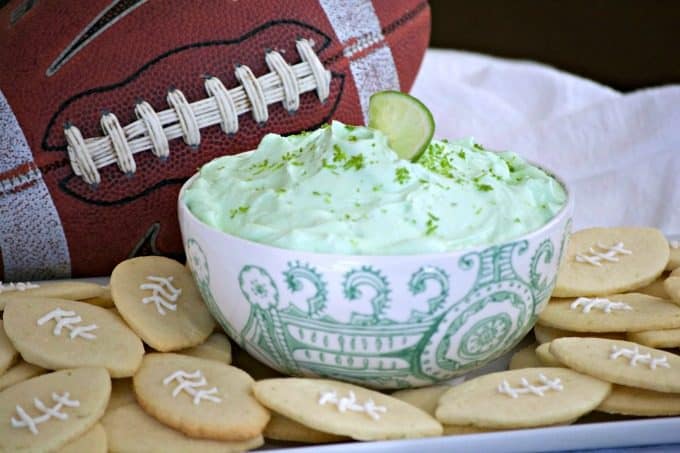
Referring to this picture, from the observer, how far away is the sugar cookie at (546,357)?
1.06 m

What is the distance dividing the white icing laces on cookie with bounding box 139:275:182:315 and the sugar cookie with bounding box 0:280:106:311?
8cm

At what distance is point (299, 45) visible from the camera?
1.34 meters

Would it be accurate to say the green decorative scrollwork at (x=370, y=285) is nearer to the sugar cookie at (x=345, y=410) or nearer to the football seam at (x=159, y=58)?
the sugar cookie at (x=345, y=410)

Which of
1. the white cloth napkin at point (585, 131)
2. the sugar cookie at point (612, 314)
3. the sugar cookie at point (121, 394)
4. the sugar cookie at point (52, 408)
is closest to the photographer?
the sugar cookie at point (52, 408)

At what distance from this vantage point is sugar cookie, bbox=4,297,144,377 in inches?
39.8

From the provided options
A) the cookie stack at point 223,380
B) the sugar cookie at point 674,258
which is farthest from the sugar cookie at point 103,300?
the sugar cookie at point 674,258

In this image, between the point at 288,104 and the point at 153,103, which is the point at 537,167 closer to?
the point at 288,104

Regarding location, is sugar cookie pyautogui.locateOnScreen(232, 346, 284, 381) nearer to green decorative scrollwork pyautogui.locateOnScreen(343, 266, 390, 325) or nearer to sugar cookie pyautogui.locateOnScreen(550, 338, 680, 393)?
green decorative scrollwork pyautogui.locateOnScreen(343, 266, 390, 325)

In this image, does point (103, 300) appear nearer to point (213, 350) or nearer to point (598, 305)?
point (213, 350)

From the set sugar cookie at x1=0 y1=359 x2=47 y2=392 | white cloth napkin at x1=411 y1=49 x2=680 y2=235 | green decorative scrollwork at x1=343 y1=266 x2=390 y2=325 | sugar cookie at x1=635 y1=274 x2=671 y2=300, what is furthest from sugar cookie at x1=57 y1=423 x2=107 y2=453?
white cloth napkin at x1=411 y1=49 x2=680 y2=235

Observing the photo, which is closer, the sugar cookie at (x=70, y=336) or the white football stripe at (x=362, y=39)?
the sugar cookie at (x=70, y=336)

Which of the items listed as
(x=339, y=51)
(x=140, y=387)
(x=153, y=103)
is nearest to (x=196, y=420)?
(x=140, y=387)

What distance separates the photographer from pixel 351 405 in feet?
3.06

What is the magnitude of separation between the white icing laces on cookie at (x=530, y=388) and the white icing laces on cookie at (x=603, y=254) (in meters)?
0.31
